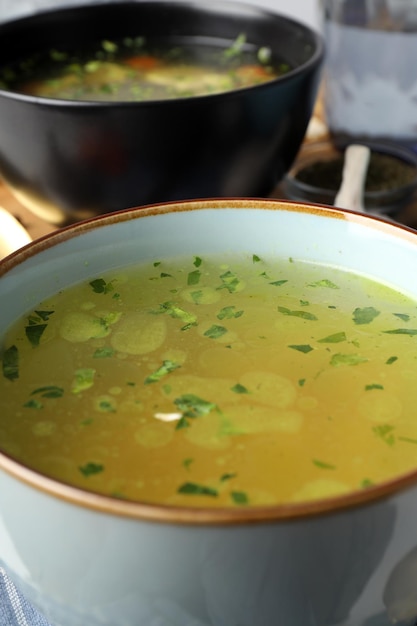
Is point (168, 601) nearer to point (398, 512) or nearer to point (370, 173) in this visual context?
point (398, 512)

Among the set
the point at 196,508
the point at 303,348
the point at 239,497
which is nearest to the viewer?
the point at 196,508

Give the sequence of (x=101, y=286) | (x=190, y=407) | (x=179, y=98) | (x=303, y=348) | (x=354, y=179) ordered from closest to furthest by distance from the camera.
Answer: (x=190, y=407), (x=303, y=348), (x=101, y=286), (x=179, y=98), (x=354, y=179)

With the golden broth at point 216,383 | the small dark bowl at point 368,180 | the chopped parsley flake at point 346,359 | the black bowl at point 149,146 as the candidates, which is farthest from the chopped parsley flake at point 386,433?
the small dark bowl at point 368,180

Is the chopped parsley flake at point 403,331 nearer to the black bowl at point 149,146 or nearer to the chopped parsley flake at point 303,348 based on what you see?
the chopped parsley flake at point 303,348

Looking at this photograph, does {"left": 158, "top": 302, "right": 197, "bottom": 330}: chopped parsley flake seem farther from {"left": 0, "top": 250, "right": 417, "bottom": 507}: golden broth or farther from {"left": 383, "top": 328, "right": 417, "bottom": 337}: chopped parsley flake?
{"left": 383, "top": 328, "right": 417, "bottom": 337}: chopped parsley flake

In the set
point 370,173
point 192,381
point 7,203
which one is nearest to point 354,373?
point 192,381

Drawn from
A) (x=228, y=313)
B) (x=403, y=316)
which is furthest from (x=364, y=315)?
(x=228, y=313)

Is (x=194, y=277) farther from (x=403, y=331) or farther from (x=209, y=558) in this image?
(x=209, y=558)
